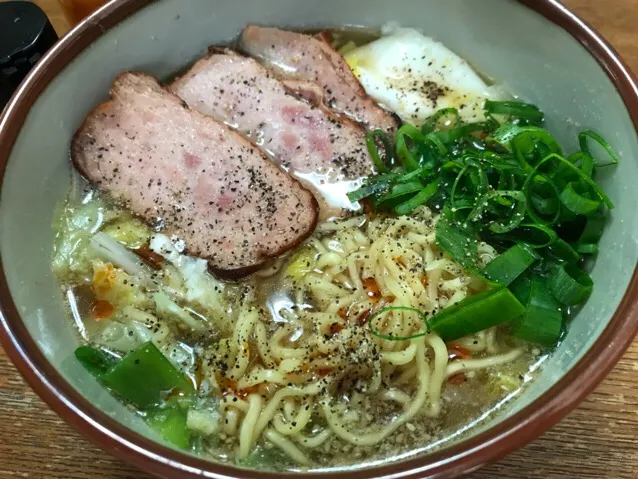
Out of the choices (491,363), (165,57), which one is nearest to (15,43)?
(165,57)

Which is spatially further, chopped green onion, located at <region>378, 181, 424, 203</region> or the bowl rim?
chopped green onion, located at <region>378, 181, 424, 203</region>

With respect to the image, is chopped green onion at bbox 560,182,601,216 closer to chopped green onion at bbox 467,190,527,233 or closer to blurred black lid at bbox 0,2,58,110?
chopped green onion at bbox 467,190,527,233

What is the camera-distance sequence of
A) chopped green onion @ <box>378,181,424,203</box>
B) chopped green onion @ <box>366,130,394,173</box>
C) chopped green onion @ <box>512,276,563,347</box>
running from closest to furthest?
chopped green onion @ <box>512,276,563,347</box> < chopped green onion @ <box>378,181,424,203</box> < chopped green onion @ <box>366,130,394,173</box>

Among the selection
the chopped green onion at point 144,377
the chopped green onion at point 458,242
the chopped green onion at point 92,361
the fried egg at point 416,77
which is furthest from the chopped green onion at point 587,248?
the chopped green onion at point 92,361

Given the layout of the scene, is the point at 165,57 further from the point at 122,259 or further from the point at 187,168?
the point at 122,259

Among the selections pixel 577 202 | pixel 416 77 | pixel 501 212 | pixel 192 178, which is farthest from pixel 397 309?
pixel 416 77

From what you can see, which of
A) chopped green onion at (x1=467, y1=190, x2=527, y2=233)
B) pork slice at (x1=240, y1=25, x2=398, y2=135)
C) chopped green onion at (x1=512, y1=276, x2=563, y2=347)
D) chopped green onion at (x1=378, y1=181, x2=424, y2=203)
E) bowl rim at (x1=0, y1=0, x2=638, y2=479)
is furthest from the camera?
pork slice at (x1=240, y1=25, x2=398, y2=135)

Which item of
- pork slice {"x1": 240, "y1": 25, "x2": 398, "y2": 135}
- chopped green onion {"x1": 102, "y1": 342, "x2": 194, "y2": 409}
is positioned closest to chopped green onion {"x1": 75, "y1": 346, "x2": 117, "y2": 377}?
chopped green onion {"x1": 102, "y1": 342, "x2": 194, "y2": 409}
